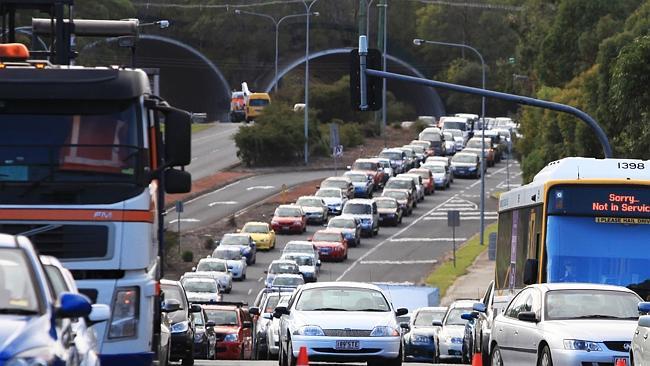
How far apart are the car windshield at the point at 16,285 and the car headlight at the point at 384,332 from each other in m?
12.3

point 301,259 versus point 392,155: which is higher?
point 301,259

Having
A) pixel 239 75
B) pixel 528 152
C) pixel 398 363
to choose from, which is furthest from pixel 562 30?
pixel 239 75

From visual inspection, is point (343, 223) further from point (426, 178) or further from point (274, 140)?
point (274, 140)

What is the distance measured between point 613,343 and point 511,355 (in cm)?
221

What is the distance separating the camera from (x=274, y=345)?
3100 centimetres

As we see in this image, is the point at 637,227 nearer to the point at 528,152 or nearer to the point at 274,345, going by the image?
the point at 274,345

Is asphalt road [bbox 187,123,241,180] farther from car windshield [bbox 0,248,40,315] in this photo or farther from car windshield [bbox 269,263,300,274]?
car windshield [bbox 0,248,40,315]

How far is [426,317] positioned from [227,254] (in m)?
26.3

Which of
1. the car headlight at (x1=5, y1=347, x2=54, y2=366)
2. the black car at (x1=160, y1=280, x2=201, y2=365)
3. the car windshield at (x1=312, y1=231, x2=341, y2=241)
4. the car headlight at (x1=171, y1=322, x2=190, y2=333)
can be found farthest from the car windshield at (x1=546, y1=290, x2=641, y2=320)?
the car windshield at (x1=312, y1=231, x2=341, y2=241)

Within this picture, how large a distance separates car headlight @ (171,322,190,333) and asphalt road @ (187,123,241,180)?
2604 inches

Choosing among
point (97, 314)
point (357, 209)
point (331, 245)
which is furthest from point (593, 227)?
point (357, 209)

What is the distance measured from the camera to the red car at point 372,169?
300ft

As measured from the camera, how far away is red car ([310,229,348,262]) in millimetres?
68812

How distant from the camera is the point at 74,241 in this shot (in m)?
17.1
